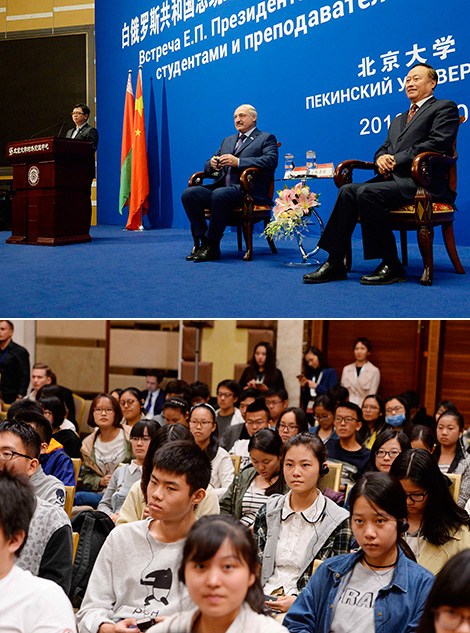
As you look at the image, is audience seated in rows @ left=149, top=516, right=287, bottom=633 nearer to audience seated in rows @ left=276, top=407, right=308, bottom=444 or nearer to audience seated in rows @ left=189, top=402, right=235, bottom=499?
audience seated in rows @ left=189, top=402, right=235, bottom=499

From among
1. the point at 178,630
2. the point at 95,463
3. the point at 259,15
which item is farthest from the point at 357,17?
the point at 178,630

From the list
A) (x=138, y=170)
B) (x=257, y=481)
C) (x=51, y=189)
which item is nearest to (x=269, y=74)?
(x=138, y=170)

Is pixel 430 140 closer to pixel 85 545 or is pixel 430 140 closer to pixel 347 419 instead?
pixel 347 419

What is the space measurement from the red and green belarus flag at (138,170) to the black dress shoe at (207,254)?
148 inches

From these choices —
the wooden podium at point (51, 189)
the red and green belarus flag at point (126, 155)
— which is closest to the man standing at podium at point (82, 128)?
the wooden podium at point (51, 189)

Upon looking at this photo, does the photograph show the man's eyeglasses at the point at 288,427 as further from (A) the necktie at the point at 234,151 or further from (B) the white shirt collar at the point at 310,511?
(A) the necktie at the point at 234,151

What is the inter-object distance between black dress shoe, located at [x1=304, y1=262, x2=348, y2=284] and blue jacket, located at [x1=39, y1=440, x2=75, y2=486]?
5.88 ft

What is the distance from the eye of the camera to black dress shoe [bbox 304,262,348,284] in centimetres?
420

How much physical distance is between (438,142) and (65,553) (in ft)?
10.6

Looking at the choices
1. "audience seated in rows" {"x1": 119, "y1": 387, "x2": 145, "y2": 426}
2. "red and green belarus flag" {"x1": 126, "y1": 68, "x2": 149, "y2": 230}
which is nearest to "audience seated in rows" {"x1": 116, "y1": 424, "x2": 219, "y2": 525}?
"audience seated in rows" {"x1": 119, "y1": 387, "x2": 145, "y2": 426}

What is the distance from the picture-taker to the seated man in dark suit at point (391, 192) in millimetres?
4086

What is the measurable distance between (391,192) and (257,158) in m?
1.56

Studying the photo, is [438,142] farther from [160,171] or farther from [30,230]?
[160,171]

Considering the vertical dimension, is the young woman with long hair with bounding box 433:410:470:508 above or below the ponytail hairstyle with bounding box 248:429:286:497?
below
